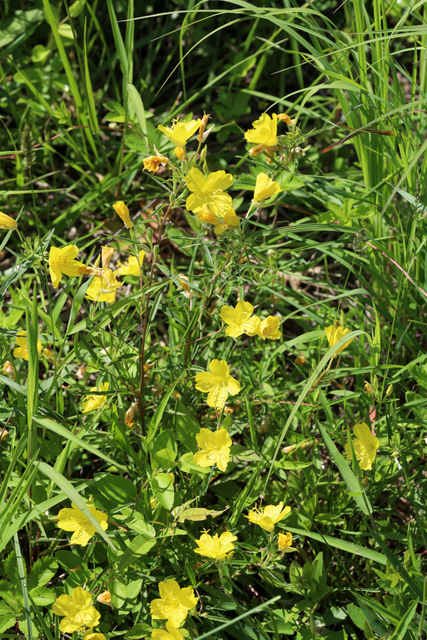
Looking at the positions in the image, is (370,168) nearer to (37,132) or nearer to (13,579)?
(37,132)

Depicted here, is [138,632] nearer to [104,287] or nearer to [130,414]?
[130,414]

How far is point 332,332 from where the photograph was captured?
1559 millimetres

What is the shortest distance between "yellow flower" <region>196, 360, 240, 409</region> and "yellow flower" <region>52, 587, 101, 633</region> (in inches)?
22.4

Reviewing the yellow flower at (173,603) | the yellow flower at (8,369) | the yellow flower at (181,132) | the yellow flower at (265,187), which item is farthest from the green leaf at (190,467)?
the yellow flower at (181,132)

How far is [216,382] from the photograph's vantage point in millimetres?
1512

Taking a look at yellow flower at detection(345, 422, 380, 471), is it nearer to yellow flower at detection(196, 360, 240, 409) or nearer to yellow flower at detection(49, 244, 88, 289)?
Result: yellow flower at detection(196, 360, 240, 409)

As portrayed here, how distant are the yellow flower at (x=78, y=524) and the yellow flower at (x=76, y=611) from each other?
0.37ft

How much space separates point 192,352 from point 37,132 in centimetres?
148

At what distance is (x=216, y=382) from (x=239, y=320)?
18 cm

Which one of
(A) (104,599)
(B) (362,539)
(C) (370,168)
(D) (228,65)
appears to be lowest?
(B) (362,539)

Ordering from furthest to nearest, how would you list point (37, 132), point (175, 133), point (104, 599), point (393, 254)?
point (37, 132), point (393, 254), point (175, 133), point (104, 599)

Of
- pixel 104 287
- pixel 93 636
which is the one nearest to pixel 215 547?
pixel 93 636

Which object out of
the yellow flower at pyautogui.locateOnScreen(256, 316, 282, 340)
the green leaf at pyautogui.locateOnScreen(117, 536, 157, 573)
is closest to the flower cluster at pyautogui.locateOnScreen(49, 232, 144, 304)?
the yellow flower at pyautogui.locateOnScreen(256, 316, 282, 340)

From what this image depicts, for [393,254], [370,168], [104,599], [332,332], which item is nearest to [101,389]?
[104,599]
